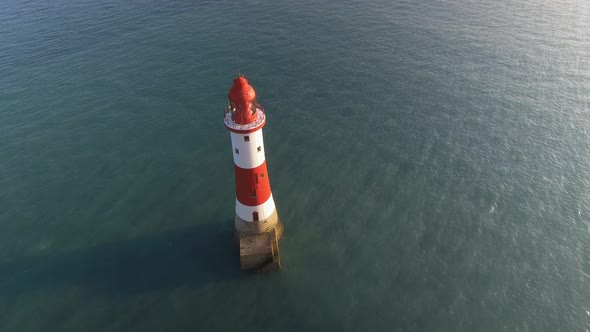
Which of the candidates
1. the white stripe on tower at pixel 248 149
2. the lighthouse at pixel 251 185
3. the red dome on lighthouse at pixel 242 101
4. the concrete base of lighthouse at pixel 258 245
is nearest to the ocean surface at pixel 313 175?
the concrete base of lighthouse at pixel 258 245

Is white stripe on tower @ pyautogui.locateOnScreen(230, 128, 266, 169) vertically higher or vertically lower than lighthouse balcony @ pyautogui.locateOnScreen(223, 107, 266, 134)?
lower

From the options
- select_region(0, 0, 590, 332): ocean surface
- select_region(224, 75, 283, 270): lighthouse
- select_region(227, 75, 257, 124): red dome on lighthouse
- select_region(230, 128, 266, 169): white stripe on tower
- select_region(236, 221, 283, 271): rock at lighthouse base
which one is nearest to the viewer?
select_region(227, 75, 257, 124): red dome on lighthouse

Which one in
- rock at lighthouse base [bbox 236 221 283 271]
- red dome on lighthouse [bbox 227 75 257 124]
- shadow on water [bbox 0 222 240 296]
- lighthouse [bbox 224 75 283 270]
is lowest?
shadow on water [bbox 0 222 240 296]

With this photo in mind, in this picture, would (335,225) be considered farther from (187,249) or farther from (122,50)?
(122,50)

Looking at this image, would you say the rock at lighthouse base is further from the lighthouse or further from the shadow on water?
the shadow on water

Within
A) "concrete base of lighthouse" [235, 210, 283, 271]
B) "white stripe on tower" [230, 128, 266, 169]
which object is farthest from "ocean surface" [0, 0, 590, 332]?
"white stripe on tower" [230, 128, 266, 169]

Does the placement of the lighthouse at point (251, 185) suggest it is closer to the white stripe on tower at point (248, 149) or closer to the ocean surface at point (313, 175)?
the white stripe on tower at point (248, 149)
